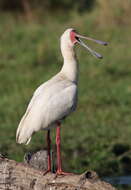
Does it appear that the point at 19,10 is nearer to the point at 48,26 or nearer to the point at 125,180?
the point at 48,26

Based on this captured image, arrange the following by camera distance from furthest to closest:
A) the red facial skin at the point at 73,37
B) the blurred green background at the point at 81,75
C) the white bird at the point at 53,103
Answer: the blurred green background at the point at 81,75 → the red facial skin at the point at 73,37 → the white bird at the point at 53,103

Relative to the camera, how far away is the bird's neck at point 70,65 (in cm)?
632

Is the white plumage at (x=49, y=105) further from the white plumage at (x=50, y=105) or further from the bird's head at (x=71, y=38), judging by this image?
the bird's head at (x=71, y=38)

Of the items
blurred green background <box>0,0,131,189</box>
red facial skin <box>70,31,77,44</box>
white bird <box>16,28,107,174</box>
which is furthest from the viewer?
blurred green background <box>0,0,131,189</box>

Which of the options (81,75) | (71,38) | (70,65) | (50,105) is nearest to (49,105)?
(50,105)

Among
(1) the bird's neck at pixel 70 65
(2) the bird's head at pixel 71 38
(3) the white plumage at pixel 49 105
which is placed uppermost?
(2) the bird's head at pixel 71 38

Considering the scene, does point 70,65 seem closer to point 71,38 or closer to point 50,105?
point 71,38

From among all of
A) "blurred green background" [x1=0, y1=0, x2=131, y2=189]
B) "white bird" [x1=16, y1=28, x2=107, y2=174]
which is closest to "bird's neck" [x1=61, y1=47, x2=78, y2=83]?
"white bird" [x1=16, y1=28, x2=107, y2=174]

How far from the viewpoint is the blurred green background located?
8953 mm

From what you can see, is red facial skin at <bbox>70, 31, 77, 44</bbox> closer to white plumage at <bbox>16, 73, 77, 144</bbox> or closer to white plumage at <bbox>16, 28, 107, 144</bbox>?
white plumage at <bbox>16, 28, 107, 144</bbox>

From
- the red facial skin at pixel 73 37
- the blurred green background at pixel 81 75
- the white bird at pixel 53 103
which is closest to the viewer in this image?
the white bird at pixel 53 103

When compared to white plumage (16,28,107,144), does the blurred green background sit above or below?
above

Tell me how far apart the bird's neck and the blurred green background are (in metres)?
2.33

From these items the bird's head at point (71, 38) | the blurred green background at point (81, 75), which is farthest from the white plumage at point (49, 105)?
the blurred green background at point (81, 75)
